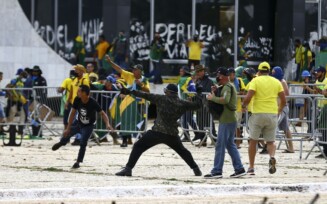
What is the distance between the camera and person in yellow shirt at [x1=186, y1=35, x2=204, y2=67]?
36.5 meters

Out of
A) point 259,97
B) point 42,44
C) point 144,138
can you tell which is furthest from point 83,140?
point 42,44

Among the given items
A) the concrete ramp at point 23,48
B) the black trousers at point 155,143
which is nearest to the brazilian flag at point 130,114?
the black trousers at point 155,143

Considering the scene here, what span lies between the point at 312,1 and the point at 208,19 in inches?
140

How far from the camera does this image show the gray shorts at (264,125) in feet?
59.4

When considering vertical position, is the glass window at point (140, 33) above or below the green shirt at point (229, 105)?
above

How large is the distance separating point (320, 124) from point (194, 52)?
1576cm

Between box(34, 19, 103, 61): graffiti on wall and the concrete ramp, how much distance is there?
33 cm

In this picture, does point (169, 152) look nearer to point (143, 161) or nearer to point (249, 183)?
point (143, 161)

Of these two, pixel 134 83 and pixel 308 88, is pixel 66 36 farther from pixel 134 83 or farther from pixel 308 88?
pixel 134 83

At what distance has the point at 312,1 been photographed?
127 feet

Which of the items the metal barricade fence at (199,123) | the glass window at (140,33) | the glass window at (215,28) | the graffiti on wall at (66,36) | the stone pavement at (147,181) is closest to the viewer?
the stone pavement at (147,181)

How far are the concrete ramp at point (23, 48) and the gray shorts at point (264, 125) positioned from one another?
62.6 feet

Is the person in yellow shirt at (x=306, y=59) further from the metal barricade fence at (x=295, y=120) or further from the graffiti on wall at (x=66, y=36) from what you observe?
the metal barricade fence at (x=295, y=120)

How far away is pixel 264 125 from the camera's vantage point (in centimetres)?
1816
